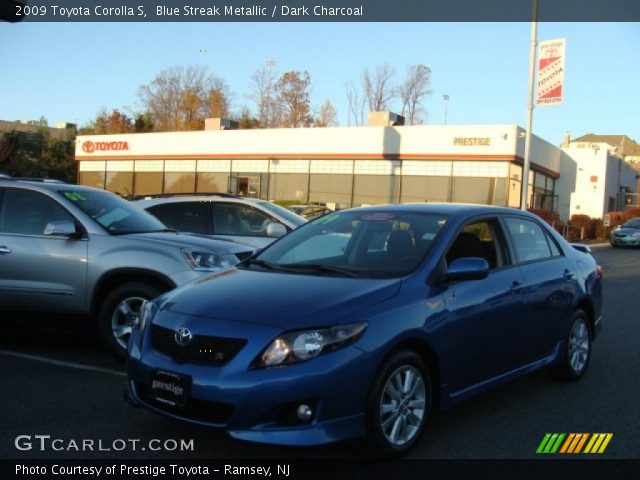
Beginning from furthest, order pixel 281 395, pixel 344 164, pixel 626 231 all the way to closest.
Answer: pixel 344 164
pixel 626 231
pixel 281 395

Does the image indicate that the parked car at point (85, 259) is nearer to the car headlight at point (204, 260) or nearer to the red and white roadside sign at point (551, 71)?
the car headlight at point (204, 260)

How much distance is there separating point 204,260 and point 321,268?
2.12 meters

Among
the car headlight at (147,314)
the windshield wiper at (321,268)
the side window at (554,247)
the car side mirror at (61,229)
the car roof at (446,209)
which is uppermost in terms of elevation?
the car roof at (446,209)

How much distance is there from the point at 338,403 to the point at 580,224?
3402 centimetres

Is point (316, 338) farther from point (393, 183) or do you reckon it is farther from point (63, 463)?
point (393, 183)

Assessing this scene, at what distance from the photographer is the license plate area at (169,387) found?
4.08 m

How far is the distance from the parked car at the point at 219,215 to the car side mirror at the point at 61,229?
3.45 metres

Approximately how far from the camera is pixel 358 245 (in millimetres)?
5461

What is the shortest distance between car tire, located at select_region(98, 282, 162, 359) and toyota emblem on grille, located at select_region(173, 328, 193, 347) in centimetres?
249

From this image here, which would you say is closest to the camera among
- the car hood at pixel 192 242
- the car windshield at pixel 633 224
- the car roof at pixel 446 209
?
the car roof at pixel 446 209

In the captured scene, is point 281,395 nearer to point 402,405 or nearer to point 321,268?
point 402,405

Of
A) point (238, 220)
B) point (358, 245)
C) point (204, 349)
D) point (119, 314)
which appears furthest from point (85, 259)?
point (238, 220)

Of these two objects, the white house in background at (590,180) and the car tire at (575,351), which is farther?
the white house in background at (590,180)

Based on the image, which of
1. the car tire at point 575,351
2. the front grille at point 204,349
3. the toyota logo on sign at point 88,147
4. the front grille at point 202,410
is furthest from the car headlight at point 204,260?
the toyota logo on sign at point 88,147
